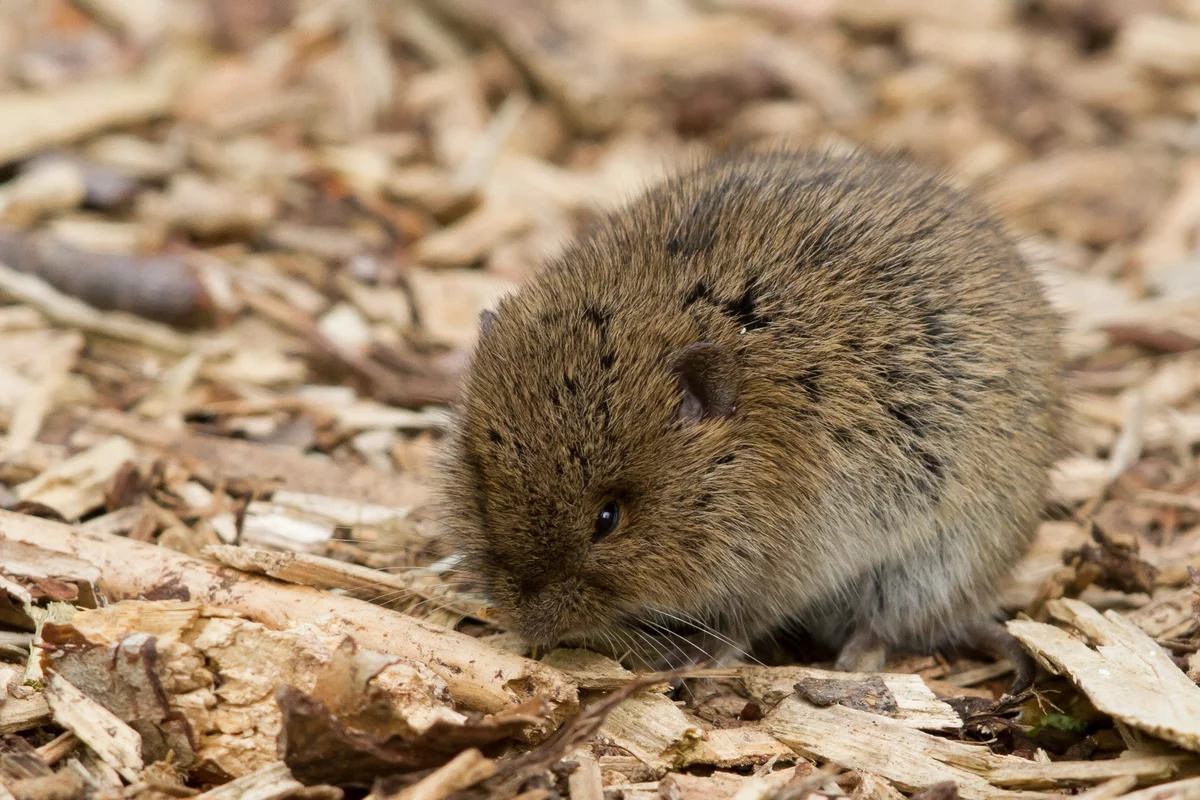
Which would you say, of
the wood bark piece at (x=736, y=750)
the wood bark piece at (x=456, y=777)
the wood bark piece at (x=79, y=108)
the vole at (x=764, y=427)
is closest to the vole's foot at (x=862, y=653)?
the vole at (x=764, y=427)

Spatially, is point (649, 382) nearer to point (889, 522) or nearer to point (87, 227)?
point (889, 522)

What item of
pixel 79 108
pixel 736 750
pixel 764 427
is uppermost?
pixel 79 108

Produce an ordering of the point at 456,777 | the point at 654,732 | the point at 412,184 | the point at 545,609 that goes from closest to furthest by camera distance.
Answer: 1. the point at 456,777
2. the point at 654,732
3. the point at 545,609
4. the point at 412,184

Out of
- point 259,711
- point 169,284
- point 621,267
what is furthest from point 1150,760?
point 169,284

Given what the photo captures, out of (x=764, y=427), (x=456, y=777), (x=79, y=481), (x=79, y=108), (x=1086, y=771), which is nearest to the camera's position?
(x=456, y=777)

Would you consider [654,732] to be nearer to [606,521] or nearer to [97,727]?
[606,521]

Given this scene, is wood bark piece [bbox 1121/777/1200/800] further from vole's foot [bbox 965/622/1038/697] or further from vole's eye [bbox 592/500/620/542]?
vole's eye [bbox 592/500/620/542]

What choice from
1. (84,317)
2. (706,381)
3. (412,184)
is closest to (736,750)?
(706,381)
